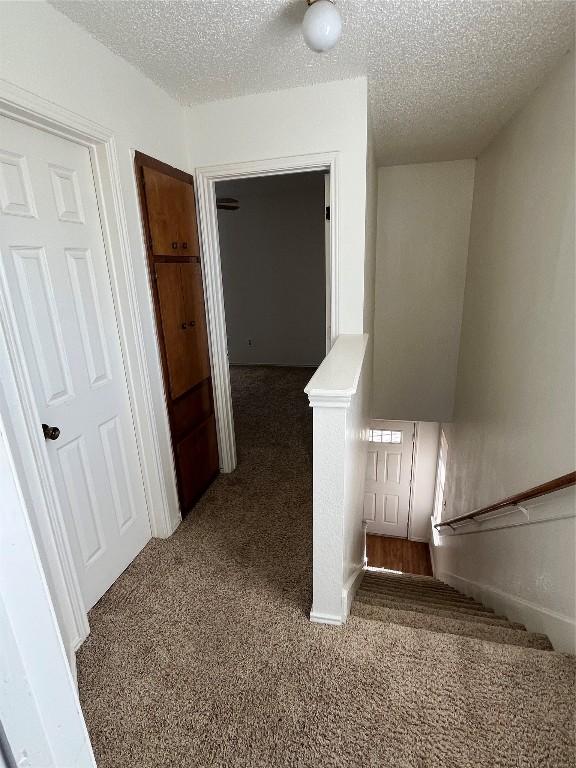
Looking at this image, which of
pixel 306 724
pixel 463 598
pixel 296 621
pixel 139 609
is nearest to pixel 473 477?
pixel 463 598

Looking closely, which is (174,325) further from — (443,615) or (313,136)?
(443,615)

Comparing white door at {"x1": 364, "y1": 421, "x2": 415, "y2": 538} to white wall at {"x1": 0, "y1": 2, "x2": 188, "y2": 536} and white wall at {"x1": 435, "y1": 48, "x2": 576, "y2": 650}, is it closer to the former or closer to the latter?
white wall at {"x1": 435, "y1": 48, "x2": 576, "y2": 650}

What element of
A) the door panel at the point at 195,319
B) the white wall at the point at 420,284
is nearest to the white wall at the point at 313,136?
the door panel at the point at 195,319

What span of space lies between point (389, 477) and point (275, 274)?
3394 millimetres

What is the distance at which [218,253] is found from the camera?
254cm

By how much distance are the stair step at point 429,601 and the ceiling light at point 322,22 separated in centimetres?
254

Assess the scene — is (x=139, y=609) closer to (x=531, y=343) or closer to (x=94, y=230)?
(x=94, y=230)

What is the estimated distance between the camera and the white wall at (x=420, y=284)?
3600mm

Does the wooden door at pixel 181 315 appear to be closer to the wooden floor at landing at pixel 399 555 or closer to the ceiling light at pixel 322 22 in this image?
the ceiling light at pixel 322 22

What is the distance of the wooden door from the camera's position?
200 cm

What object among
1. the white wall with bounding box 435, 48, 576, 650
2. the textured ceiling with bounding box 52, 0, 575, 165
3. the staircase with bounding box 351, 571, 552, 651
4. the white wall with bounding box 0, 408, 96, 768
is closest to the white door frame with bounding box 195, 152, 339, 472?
the textured ceiling with bounding box 52, 0, 575, 165

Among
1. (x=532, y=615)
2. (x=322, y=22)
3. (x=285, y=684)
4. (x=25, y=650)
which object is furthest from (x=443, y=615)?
(x=322, y=22)

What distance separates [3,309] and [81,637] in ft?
4.42

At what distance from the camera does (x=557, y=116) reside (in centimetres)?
181
